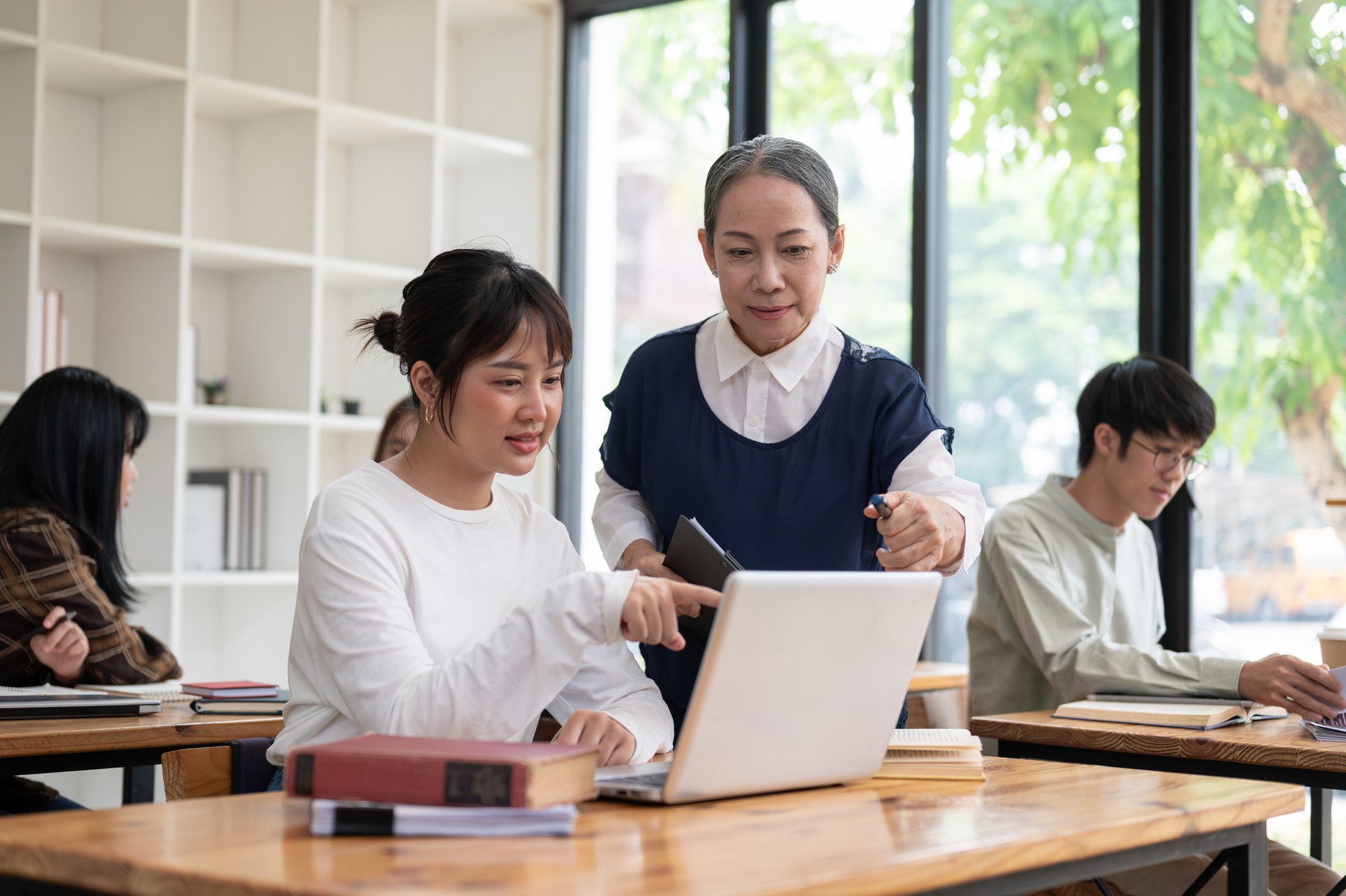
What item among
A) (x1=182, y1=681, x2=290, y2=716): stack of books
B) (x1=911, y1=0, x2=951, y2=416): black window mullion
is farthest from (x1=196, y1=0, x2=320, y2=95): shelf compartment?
(x1=182, y1=681, x2=290, y2=716): stack of books

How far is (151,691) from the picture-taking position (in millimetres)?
2656

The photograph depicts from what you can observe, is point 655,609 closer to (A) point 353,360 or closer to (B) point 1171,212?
(B) point 1171,212

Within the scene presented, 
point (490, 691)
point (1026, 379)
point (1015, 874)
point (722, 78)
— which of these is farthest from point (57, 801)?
point (722, 78)

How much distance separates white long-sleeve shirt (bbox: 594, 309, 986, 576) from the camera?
1910mm

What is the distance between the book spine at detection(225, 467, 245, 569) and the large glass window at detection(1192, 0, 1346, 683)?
102 inches

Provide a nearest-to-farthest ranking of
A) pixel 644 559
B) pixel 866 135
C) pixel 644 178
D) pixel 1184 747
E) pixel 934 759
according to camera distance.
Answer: pixel 934 759 → pixel 644 559 → pixel 1184 747 → pixel 866 135 → pixel 644 178

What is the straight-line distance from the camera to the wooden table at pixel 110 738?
6.93 feet

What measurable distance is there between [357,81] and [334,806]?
149 inches

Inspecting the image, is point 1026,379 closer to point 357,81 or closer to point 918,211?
point 918,211

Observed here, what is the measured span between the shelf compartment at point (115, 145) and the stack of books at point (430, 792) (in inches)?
115

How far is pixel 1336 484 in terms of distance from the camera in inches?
134

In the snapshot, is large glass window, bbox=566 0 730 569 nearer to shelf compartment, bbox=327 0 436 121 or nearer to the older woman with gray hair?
shelf compartment, bbox=327 0 436 121

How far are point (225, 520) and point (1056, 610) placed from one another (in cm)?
241

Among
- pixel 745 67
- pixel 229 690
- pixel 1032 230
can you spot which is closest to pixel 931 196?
pixel 1032 230
